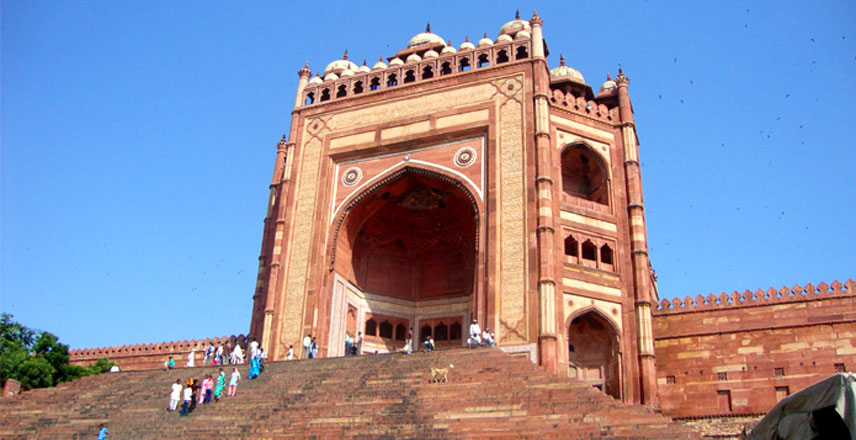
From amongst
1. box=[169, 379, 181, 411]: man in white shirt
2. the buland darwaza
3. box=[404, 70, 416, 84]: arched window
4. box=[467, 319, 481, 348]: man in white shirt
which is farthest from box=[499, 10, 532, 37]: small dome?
box=[169, 379, 181, 411]: man in white shirt

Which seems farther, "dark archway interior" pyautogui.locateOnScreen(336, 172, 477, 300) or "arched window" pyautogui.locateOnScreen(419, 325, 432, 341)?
"arched window" pyautogui.locateOnScreen(419, 325, 432, 341)

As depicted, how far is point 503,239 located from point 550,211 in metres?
1.42

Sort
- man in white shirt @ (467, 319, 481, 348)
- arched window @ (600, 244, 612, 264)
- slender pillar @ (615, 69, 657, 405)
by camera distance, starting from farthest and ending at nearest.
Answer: arched window @ (600, 244, 612, 264) < slender pillar @ (615, 69, 657, 405) < man in white shirt @ (467, 319, 481, 348)

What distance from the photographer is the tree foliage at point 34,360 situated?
21375mm

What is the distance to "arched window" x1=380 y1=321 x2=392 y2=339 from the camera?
24.4 metres

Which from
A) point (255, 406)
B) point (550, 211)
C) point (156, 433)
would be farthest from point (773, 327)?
point (156, 433)

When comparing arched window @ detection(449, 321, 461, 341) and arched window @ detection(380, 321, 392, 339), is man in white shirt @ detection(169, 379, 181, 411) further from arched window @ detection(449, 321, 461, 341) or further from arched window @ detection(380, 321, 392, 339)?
arched window @ detection(449, 321, 461, 341)

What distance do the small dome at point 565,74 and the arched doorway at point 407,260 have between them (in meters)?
5.86

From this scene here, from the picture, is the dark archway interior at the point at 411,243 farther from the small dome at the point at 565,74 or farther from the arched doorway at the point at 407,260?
the small dome at the point at 565,74

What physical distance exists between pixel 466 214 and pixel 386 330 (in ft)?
14.7

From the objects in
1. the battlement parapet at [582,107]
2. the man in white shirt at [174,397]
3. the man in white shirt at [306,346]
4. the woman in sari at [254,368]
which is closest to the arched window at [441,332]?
the man in white shirt at [306,346]

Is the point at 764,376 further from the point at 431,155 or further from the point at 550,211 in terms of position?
the point at 431,155

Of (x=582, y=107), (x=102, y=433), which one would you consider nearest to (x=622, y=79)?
(x=582, y=107)

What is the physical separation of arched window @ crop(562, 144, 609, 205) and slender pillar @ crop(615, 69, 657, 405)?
0.83m
